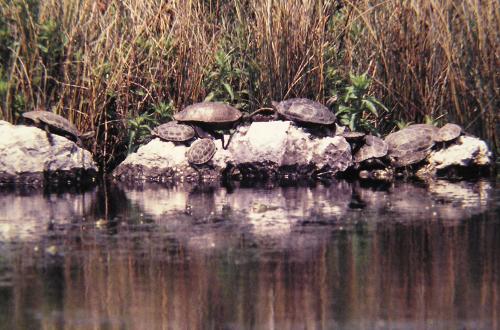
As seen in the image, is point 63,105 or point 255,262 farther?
point 63,105

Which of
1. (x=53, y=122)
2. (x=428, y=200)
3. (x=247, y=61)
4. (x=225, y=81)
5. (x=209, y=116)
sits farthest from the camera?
(x=225, y=81)

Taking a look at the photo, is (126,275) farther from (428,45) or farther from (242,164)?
(428,45)

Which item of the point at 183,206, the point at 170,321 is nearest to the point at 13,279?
the point at 170,321

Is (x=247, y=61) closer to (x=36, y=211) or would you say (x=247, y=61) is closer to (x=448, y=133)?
(x=448, y=133)

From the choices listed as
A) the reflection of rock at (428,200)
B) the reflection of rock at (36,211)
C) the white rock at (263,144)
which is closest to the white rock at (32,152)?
the reflection of rock at (36,211)

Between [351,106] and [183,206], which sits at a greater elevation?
[351,106]

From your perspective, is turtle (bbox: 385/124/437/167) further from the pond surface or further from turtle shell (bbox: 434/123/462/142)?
the pond surface

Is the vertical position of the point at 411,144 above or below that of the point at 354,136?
below

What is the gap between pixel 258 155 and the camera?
12.3 m

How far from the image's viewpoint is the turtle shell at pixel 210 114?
40.4ft

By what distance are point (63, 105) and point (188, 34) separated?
76.6 inches

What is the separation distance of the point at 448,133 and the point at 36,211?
5461mm

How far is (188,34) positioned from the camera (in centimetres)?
1298

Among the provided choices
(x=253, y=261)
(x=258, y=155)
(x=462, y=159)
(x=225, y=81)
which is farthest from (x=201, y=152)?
(x=253, y=261)
